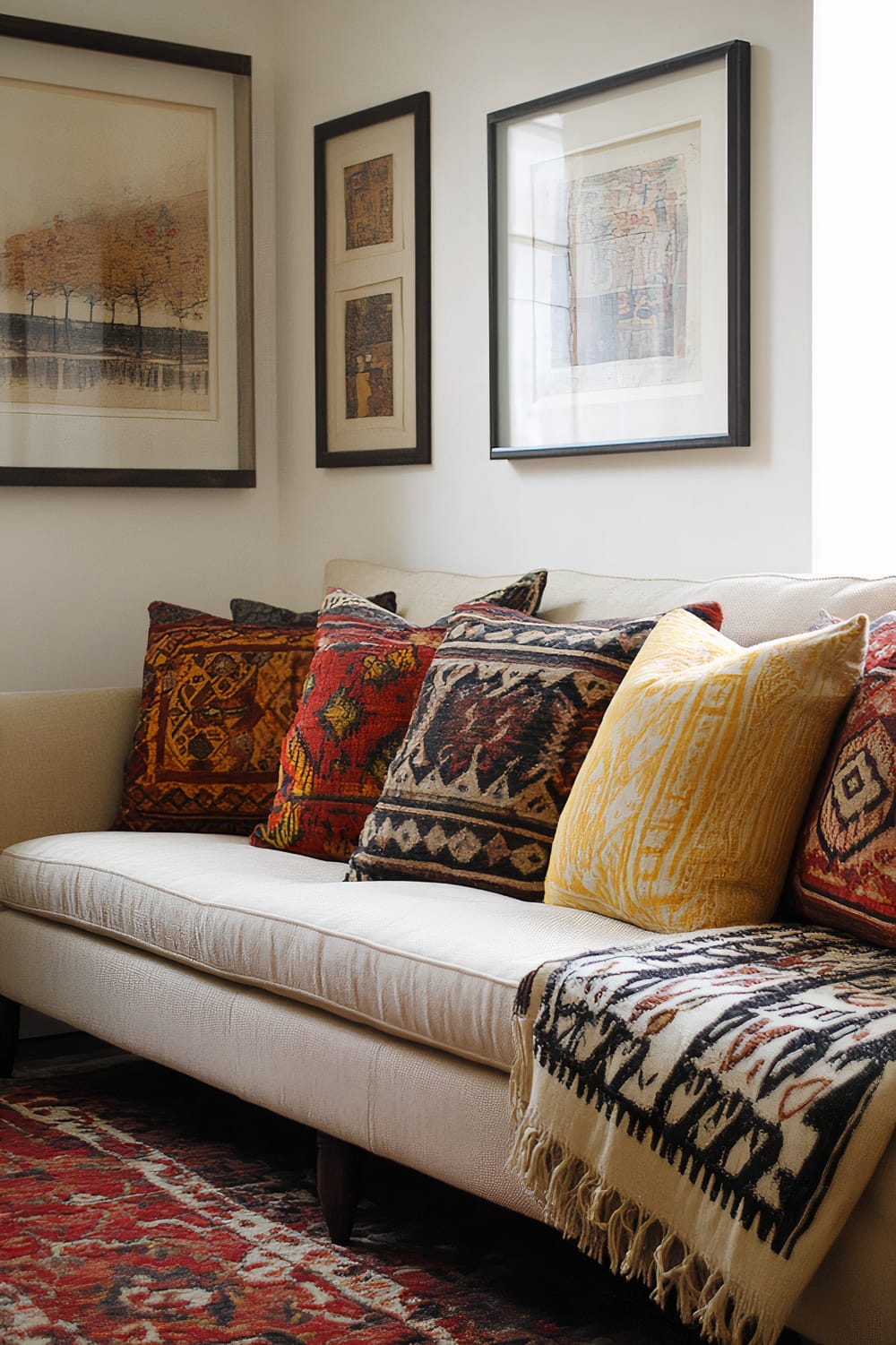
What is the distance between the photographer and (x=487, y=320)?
3.45m

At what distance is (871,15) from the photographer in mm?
2715

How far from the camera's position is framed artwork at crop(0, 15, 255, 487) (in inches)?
143

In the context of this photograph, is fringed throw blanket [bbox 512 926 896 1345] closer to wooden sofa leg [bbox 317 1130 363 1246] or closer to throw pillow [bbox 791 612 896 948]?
throw pillow [bbox 791 612 896 948]

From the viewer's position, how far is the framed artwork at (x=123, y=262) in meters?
3.63

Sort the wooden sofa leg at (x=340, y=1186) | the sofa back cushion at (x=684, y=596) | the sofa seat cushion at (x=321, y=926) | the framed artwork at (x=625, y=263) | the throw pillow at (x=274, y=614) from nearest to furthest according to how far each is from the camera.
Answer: the sofa seat cushion at (x=321, y=926) → the wooden sofa leg at (x=340, y=1186) → the sofa back cushion at (x=684, y=596) → the framed artwork at (x=625, y=263) → the throw pillow at (x=274, y=614)

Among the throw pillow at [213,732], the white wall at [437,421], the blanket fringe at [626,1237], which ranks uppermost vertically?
the white wall at [437,421]

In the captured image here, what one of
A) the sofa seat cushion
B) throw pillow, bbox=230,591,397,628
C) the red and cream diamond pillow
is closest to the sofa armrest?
the sofa seat cushion

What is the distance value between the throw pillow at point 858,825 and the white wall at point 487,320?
2.80 feet

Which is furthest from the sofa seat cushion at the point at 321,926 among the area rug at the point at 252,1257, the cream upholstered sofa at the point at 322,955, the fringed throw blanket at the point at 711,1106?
the area rug at the point at 252,1257

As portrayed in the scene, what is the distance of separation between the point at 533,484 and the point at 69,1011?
1421 mm

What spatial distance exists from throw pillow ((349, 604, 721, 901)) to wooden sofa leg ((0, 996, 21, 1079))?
92cm

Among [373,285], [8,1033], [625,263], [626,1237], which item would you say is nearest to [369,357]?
[373,285]

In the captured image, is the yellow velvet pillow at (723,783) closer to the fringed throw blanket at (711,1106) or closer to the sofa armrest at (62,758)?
the fringed throw blanket at (711,1106)

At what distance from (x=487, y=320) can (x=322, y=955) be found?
1713mm
